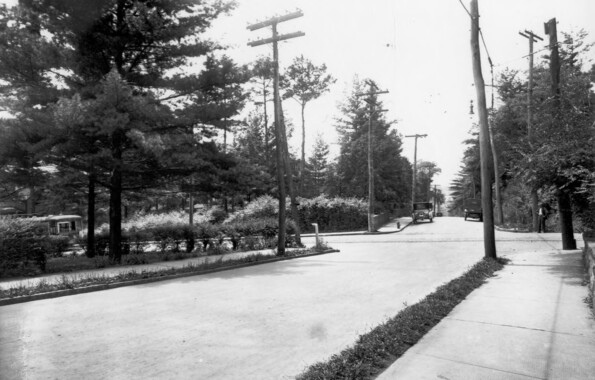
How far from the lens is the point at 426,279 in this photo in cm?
978

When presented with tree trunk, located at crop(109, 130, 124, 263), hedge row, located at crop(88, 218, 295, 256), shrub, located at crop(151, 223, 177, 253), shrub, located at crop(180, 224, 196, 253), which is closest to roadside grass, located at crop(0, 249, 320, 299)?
tree trunk, located at crop(109, 130, 124, 263)

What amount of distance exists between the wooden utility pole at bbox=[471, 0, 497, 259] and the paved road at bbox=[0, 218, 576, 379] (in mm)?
3008

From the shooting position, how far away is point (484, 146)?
41.1 feet

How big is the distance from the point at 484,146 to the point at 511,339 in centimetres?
890

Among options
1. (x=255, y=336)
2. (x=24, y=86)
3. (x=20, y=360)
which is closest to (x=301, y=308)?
(x=255, y=336)

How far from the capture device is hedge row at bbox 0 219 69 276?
10.7m

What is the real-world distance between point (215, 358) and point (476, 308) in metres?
4.31

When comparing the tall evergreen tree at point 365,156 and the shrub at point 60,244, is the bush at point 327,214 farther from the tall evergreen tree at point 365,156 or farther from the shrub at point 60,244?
the shrub at point 60,244

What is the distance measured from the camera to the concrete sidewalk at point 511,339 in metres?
3.93

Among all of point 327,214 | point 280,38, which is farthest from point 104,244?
point 327,214

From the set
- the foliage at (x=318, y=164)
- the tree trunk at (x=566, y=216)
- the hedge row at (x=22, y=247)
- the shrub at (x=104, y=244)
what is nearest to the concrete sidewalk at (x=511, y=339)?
the tree trunk at (x=566, y=216)

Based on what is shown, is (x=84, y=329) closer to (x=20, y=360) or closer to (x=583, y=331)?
(x=20, y=360)

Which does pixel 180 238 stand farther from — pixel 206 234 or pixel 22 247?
pixel 22 247

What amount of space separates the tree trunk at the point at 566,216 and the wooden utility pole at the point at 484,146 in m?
2.53
